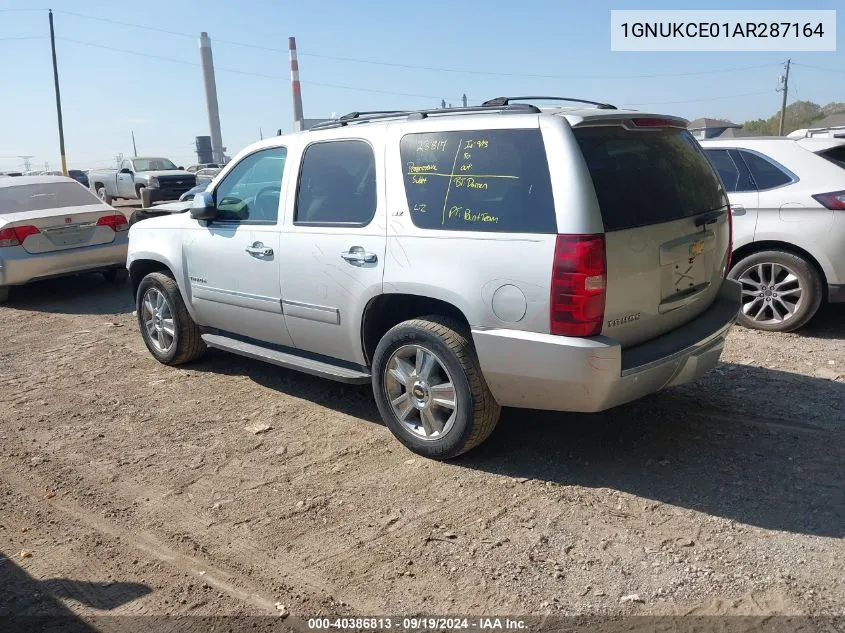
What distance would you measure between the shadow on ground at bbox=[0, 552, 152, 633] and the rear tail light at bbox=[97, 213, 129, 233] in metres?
6.99

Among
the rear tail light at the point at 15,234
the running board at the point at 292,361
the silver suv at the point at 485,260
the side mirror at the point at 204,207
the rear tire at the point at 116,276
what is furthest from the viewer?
the rear tire at the point at 116,276

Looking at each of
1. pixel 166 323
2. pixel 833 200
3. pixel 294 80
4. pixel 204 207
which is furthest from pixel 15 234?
pixel 294 80

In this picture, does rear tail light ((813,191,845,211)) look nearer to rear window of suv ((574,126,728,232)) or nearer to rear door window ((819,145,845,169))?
rear door window ((819,145,845,169))

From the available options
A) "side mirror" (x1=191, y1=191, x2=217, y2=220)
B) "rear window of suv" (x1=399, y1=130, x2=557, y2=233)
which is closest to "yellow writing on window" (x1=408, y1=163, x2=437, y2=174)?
"rear window of suv" (x1=399, y1=130, x2=557, y2=233)

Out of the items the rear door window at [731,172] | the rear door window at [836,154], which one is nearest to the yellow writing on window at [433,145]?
the rear door window at [731,172]

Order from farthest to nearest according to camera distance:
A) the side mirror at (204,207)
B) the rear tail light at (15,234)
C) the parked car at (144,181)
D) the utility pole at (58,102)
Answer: the utility pole at (58,102)
the parked car at (144,181)
the rear tail light at (15,234)
the side mirror at (204,207)

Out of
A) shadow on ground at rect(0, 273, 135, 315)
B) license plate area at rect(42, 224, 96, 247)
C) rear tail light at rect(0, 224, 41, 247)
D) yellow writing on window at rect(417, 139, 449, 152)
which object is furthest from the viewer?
license plate area at rect(42, 224, 96, 247)

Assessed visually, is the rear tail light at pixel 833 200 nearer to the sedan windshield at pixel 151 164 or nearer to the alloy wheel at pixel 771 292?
the alloy wheel at pixel 771 292

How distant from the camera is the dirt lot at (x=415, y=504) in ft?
10.4

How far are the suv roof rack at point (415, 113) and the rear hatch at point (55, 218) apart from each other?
18.1ft

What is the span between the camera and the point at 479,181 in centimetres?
403

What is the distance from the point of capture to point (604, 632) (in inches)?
113

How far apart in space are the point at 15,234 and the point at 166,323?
13.0ft

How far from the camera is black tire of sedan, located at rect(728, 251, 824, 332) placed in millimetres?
6461
